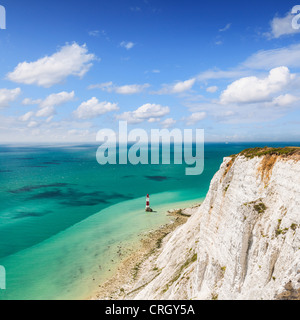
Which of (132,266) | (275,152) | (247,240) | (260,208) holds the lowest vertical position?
(132,266)

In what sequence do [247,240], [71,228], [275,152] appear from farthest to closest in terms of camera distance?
[71,228], [275,152], [247,240]

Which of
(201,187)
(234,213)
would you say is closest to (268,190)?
(234,213)

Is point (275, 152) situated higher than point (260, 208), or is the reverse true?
point (275, 152)

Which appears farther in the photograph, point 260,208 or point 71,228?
point 71,228

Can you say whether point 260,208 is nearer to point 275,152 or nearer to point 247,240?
point 247,240

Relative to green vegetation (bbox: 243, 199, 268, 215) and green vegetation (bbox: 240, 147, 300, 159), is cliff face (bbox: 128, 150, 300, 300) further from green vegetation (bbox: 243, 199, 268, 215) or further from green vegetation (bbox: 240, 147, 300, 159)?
green vegetation (bbox: 240, 147, 300, 159)

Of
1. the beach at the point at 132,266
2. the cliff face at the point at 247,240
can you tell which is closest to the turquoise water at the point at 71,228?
the beach at the point at 132,266

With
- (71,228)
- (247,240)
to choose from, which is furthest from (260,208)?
(71,228)

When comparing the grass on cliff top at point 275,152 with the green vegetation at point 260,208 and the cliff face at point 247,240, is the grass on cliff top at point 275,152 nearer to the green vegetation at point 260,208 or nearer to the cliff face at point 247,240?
the cliff face at point 247,240
